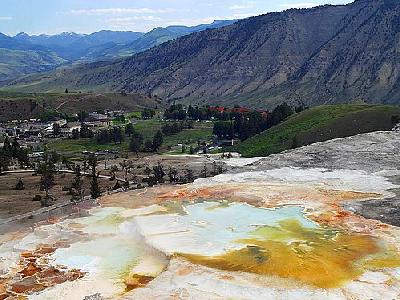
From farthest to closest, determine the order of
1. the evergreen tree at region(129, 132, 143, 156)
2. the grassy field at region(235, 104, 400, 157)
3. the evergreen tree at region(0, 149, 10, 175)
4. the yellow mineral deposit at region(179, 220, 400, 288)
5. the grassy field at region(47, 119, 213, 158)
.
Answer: the grassy field at region(47, 119, 213, 158), the evergreen tree at region(129, 132, 143, 156), the grassy field at region(235, 104, 400, 157), the evergreen tree at region(0, 149, 10, 175), the yellow mineral deposit at region(179, 220, 400, 288)

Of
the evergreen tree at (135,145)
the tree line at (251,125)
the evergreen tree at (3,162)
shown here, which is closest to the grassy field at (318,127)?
the tree line at (251,125)

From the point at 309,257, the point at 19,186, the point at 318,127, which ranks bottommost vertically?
the point at 19,186

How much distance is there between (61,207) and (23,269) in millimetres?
23881

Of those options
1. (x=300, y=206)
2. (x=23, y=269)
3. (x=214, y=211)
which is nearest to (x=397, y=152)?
(x=300, y=206)

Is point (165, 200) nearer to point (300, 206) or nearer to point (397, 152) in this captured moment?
point (300, 206)

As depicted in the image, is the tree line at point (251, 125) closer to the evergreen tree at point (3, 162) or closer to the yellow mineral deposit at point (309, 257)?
the evergreen tree at point (3, 162)

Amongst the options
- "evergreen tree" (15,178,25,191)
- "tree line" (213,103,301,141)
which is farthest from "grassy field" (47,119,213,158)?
"evergreen tree" (15,178,25,191)

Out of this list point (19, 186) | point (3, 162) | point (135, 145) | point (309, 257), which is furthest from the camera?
point (135, 145)

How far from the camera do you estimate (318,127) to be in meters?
142

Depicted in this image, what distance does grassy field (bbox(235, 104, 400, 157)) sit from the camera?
135 metres

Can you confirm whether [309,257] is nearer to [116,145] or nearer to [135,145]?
[135,145]

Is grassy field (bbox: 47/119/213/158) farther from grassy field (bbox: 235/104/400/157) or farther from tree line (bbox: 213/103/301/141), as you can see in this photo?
grassy field (bbox: 235/104/400/157)

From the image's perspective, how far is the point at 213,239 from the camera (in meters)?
50.1

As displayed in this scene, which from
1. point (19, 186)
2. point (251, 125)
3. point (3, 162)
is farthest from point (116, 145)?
point (19, 186)
